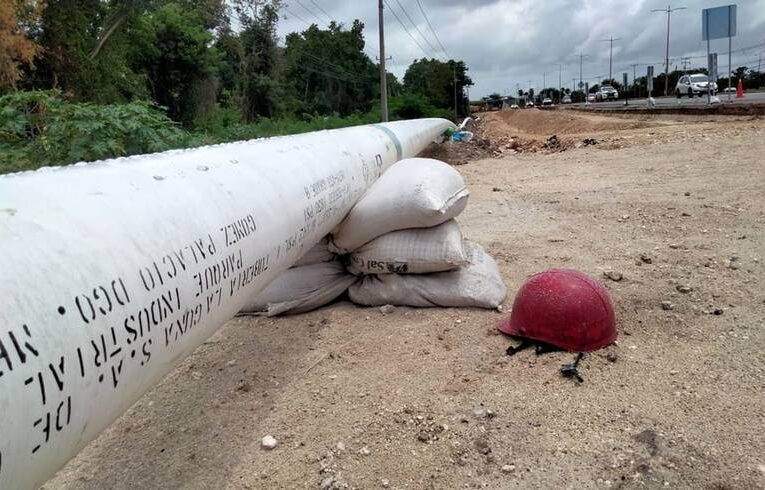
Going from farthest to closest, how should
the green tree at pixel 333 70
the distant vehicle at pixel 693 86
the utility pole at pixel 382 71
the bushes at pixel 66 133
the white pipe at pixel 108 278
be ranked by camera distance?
the green tree at pixel 333 70
the distant vehicle at pixel 693 86
the utility pole at pixel 382 71
the bushes at pixel 66 133
the white pipe at pixel 108 278

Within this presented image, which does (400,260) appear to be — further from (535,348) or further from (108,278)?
(108,278)

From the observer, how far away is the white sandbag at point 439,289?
333 cm

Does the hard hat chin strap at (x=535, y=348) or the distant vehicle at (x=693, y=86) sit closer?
the hard hat chin strap at (x=535, y=348)

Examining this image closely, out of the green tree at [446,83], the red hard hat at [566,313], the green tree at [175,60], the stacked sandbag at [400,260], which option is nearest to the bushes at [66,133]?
the stacked sandbag at [400,260]

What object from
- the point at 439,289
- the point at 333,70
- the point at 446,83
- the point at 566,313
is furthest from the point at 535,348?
the point at 333,70

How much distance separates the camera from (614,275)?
361cm

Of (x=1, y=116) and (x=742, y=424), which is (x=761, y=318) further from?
(x=1, y=116)

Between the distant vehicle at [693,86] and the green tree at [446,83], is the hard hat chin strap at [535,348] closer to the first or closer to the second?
the distant vehicle at [693,86]

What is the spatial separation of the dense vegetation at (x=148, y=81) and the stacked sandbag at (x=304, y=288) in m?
3.02

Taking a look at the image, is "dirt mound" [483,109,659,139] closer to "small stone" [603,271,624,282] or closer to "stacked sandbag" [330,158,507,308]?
"small stone" [603,271,624,282]

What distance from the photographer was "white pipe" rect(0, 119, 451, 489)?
3.42 feet

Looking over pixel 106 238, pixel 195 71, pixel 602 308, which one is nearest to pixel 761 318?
pixel 602 308

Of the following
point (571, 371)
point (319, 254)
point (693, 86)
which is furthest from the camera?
point (693, 86)

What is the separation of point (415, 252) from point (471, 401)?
119 centimetres
